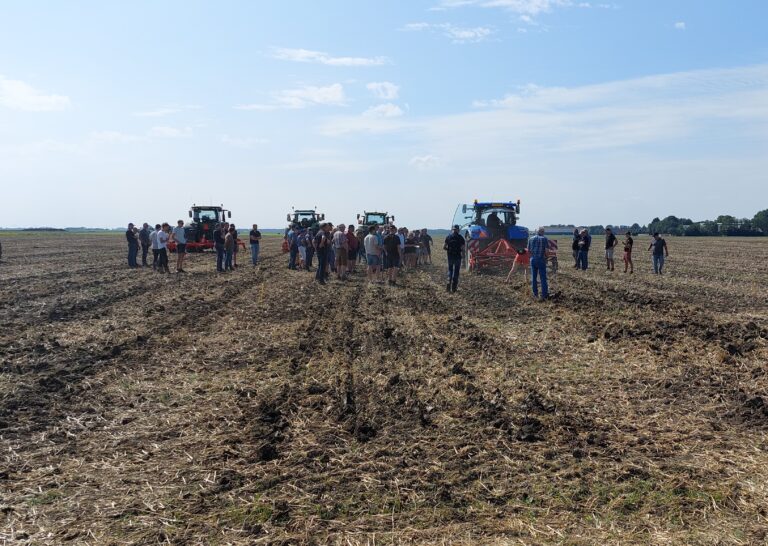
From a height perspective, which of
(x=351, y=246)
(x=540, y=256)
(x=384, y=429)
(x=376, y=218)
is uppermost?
(x=376, y=218)

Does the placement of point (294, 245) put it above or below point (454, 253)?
above

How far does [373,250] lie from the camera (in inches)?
751

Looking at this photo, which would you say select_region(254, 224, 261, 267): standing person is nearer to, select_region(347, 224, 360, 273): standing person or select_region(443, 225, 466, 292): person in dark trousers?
select_region(347, 224, 360, 273): standing person

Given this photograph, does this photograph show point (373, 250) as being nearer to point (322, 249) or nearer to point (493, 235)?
point (322, 249)

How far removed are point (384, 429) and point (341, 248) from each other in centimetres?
1361

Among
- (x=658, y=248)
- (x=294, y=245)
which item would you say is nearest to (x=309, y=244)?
(x=294, y=245)

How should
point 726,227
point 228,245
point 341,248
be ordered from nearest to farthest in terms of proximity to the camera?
point 341,248 → point 228,245 → point 726,227

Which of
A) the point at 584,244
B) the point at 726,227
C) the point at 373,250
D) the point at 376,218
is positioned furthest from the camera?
the point at 726,227

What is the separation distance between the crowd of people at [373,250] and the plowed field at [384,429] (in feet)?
→ 13.2

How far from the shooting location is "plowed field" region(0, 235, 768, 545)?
423 centimetres

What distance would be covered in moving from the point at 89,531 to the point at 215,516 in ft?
2.45

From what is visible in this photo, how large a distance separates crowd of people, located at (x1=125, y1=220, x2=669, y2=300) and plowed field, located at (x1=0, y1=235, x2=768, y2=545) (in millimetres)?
4034

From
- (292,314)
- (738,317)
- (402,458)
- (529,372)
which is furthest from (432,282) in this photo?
(402,458)

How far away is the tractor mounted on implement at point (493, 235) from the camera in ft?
71.3
